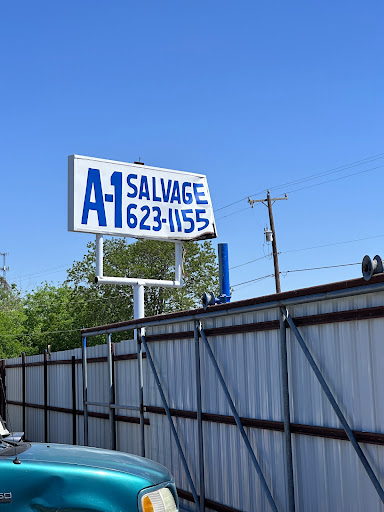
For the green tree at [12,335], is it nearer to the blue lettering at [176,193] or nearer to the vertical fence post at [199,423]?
the blue lettering at [176,193]

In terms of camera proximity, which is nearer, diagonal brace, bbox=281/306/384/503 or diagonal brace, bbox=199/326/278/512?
diagonal brace, bbox=281/306/384/503

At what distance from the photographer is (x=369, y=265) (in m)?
6.13

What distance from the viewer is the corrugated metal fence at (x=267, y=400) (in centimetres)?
650

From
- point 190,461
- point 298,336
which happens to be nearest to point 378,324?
point 298,336

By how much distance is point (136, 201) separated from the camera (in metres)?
15.1

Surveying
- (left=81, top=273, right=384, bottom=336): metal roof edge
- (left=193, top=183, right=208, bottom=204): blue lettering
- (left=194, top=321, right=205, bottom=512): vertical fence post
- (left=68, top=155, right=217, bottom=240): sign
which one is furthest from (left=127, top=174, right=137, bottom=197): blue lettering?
(left=194, top=321, right=205, bottom=512): vertical fence post

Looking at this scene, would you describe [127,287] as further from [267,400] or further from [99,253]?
[267,400]

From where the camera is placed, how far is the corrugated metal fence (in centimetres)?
650

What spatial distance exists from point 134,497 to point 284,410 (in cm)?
294

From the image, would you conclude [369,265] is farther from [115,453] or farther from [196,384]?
[196,384]

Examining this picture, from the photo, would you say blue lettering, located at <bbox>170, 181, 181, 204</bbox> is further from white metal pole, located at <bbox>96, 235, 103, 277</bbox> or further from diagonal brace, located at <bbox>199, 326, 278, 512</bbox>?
diagonal brace, located at <bbox>199, 326, 278, 512</bbox>

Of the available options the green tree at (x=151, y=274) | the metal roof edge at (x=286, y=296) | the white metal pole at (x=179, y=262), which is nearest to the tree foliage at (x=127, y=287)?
the green tree at (x=151, y=274)

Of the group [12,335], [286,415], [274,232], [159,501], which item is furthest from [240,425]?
[12,335]

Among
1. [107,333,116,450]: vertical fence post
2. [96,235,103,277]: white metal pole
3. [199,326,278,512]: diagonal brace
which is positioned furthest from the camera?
[96,235,103,277]: white metal pole
